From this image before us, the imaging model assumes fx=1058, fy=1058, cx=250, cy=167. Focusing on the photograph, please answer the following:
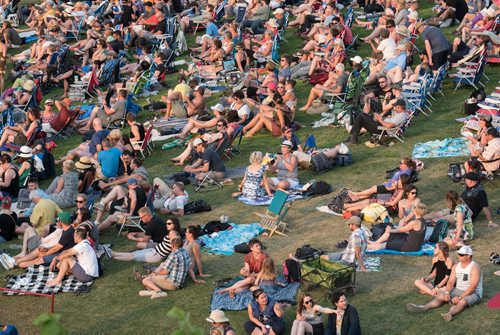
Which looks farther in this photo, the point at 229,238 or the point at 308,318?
the point at 229,238

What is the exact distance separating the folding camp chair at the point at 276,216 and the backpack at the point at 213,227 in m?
0.55

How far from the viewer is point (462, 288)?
12703 mm

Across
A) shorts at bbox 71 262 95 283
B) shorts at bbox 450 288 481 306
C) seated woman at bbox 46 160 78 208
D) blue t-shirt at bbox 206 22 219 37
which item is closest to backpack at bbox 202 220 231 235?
shorts at bbox 71 262 95 283

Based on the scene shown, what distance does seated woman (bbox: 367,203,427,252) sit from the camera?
14484mm

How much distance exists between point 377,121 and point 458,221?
16.8 feet

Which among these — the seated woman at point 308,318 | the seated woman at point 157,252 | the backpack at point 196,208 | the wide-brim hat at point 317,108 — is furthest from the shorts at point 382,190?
the wide-brim hat at point 317,108

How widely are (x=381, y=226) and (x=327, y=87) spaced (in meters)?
7.26

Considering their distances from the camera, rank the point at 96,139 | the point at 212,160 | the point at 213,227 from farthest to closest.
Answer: the point at 96,139
the point at 212,160
the point at 213,227

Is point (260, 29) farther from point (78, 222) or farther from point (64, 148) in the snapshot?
point (78, 222)

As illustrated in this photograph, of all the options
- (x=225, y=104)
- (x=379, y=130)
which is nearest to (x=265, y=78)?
(x=225, y=104)

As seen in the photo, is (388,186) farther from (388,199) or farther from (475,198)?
(475,198)

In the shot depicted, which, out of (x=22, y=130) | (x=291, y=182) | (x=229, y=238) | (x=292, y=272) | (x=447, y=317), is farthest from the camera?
Result: (x=22, y=130)

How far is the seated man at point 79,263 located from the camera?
14.4m

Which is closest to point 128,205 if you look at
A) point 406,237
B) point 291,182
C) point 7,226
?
point 7,226
